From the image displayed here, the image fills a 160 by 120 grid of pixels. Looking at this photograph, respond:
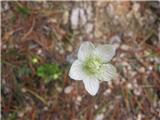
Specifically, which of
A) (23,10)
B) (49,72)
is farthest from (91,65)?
(23,10)

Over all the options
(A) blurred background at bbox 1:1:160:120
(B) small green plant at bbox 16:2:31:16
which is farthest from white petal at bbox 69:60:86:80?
(B) small green plant at bbox 16:2:31:16

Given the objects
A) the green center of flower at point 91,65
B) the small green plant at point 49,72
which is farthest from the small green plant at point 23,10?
the green center of flower at point 91,65

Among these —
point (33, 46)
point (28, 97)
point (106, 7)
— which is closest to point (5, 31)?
point (33, 46)

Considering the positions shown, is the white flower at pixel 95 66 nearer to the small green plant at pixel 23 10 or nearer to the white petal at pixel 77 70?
the white petal at pixel 77 70

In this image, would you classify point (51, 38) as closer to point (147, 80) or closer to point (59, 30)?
point (59, 30)

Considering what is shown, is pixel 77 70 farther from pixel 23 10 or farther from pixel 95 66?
pixel 23 10

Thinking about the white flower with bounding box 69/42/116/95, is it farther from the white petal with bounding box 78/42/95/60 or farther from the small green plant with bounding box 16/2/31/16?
the small green plant with bounding box 16/2/31/16
